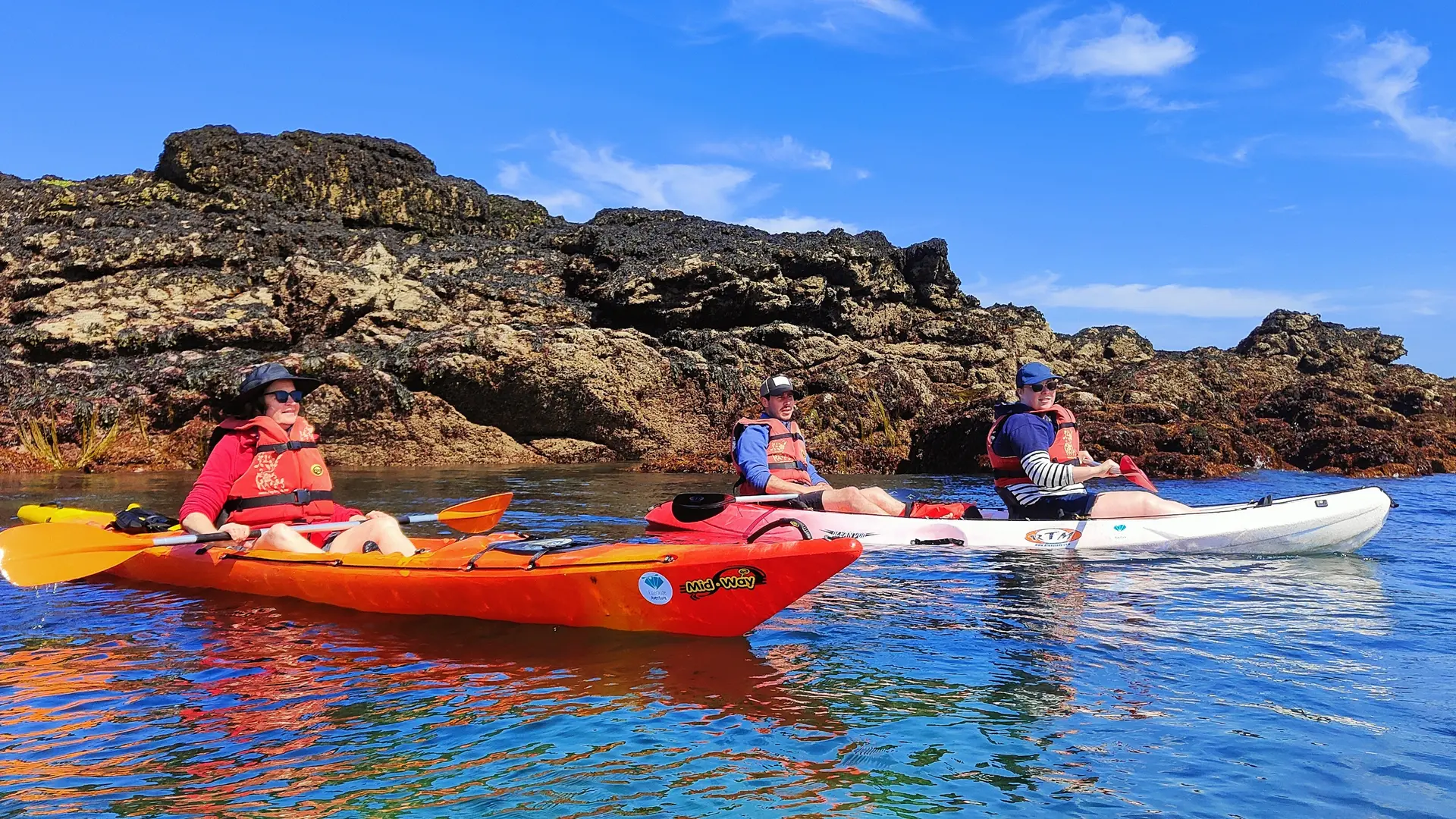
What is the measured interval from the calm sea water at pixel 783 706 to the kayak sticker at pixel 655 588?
0.23 metres

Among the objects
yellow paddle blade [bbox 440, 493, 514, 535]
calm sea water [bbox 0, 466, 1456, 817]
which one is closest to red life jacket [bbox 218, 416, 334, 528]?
calm sea water [bbox 0, 466, 1456, 817]

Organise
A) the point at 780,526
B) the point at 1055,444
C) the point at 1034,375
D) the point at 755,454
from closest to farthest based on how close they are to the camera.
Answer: the point at 780,526, the point at 1034,375, the point at 1055,444, the point at 755,454

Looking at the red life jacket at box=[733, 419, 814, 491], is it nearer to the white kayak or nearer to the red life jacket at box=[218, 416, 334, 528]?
the white kayak

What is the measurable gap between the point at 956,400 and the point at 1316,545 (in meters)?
11.3

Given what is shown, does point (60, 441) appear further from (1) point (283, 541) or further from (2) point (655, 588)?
(2) point (655, 588)

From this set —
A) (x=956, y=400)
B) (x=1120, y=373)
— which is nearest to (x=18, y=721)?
(x=956, y=400)

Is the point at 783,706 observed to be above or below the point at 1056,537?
below

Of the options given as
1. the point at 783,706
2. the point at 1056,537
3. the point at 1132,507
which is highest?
the point at 1132,507

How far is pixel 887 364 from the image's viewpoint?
60.8 feet

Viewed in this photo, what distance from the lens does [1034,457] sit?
791cm

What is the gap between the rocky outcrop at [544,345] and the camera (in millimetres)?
16328

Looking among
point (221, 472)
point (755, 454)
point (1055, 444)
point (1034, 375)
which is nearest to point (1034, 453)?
point (1055, 444)

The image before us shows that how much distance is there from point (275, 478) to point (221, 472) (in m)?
0.32

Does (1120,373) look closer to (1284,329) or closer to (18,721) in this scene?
(1284,329)
